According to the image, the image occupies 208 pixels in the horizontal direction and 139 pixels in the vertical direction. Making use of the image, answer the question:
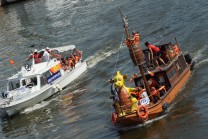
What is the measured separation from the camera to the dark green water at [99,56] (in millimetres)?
23359

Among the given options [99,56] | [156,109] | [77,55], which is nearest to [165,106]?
[156,109]

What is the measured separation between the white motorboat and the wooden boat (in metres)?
9.22

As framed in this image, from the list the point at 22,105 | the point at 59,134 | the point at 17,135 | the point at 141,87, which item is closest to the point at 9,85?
the point at 22,105

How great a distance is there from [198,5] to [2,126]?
22.3 metres

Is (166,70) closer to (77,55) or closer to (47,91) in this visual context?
(47,91)

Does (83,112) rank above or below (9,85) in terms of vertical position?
below

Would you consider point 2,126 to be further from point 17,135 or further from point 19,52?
point 19,52

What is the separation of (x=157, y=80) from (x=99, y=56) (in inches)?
567

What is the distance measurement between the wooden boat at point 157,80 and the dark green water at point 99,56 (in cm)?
51

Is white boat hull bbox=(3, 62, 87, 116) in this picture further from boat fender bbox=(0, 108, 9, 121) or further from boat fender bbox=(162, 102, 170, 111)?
boat fender bbox=(162, 102, 170, 111)

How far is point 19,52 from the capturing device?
4966cm

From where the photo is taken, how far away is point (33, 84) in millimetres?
33188

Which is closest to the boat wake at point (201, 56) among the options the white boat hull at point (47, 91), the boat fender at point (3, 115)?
the white boat hull at point (47, 91)

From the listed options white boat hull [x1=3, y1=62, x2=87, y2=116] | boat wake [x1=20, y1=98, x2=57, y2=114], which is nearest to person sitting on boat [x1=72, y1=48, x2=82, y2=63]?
white boat hull [x1=3, y1=62, x2=87, y2=116]
